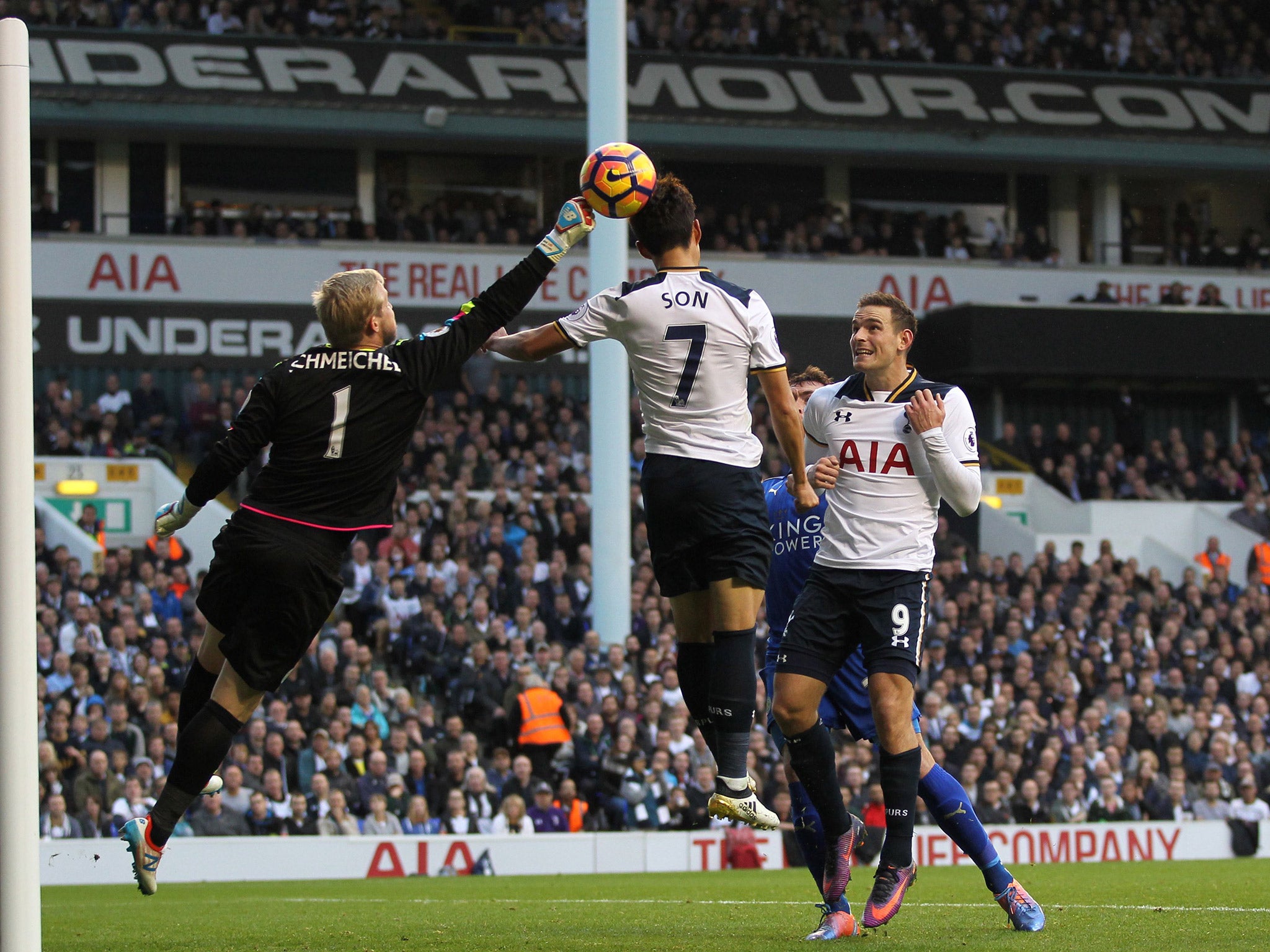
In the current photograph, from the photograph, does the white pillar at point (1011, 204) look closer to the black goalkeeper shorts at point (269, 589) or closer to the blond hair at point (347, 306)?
the blond hair at point (347, 306)

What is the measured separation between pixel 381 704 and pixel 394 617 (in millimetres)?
1952

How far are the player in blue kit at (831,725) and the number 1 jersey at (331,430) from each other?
5.40ft

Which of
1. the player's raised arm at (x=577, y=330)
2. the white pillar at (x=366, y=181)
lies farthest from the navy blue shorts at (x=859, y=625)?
the white pillar at (x=366, y=181)

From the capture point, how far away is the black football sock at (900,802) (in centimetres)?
690

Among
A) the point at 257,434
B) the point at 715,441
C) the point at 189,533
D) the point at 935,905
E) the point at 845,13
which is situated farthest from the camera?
the point at 845,13

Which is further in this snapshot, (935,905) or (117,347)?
(117,347)

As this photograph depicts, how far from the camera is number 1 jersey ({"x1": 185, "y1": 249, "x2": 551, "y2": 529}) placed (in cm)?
604

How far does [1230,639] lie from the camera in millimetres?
21328

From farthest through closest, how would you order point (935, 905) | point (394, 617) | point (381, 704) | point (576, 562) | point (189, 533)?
point (189, 533) → point (576, 562) → point (394, 617) → point (381, 704) → point (935, 905)

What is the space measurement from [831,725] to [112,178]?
25227 millimetres

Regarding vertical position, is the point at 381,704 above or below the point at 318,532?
below

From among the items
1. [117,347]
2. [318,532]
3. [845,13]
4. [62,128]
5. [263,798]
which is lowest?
[263,798]

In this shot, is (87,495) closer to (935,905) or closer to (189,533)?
(189,533)

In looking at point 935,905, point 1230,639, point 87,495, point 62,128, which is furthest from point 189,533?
point 935,905
